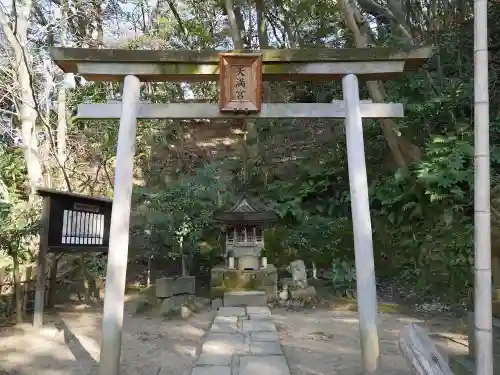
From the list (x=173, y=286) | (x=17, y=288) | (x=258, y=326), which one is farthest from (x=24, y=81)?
(x=258, y=326)

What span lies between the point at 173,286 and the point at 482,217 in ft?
21.3

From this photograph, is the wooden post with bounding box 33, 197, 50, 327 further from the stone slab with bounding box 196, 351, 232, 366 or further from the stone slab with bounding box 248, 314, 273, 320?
the stone slab with bounding box 248, 314, 273, 320

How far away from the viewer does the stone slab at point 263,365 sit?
412cm

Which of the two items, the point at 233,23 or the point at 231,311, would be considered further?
the point at 233,23

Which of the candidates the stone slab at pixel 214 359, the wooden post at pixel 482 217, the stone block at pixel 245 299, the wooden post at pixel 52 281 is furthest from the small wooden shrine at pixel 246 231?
the wooden post at pixel 482 217

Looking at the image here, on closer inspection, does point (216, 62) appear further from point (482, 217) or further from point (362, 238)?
point (482, 217)

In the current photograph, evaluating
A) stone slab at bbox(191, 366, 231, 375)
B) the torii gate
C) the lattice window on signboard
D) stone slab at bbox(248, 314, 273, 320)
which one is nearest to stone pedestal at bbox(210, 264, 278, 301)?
stone slab at bbox(248, 314, 273, 320)

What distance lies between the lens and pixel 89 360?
4.93m

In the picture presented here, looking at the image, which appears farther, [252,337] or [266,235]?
[266,235]

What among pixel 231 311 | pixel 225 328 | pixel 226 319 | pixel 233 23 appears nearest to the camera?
pixel 225 328

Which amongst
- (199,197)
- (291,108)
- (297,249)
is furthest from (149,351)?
(297,249)

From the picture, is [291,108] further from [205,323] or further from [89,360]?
[205,323]

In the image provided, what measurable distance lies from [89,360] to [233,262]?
4735 mm

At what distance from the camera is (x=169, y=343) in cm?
579
